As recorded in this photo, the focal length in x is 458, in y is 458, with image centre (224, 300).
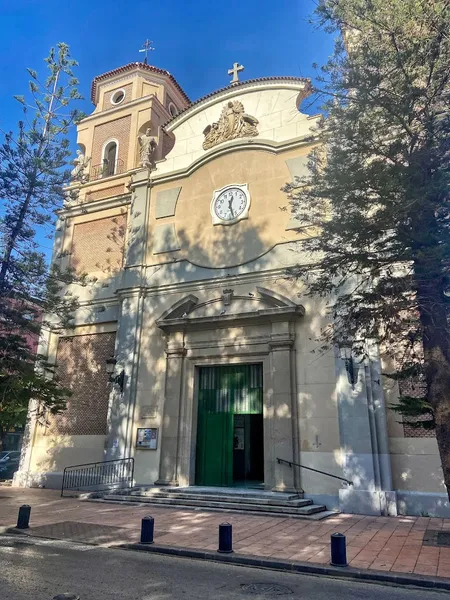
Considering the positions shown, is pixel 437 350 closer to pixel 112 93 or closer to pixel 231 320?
pixel 231 320

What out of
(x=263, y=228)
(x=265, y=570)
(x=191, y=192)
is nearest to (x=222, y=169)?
(x=191, y=192)

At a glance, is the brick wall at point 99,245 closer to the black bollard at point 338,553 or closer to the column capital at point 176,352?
the column capital at point 176,352

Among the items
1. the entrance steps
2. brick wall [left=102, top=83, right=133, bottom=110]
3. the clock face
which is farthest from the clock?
the entrance steps

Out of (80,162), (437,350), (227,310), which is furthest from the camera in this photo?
(80,162)

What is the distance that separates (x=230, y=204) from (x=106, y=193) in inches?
264

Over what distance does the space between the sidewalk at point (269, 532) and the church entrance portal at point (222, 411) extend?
2.64 m

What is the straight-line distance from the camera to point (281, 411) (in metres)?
13.2

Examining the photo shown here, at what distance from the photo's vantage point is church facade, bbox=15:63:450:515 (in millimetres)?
12273

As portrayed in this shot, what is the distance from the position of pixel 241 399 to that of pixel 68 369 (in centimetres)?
728

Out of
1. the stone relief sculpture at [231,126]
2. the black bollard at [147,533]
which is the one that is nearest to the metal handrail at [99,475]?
the black bollard at [147,533]

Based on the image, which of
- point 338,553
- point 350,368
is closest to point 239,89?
point 350,368

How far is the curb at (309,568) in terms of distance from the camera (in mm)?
6055

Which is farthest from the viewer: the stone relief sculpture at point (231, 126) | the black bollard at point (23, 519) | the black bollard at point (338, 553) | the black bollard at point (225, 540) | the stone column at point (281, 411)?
the stone relief sculpture at point (231, 126)

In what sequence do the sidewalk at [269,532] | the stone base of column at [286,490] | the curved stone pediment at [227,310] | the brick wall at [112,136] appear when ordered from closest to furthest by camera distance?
the sidewalk at [269,532], the stone base of column at [286,490], the curved stone pediment at [227,310], the brick wall at [112,136]
